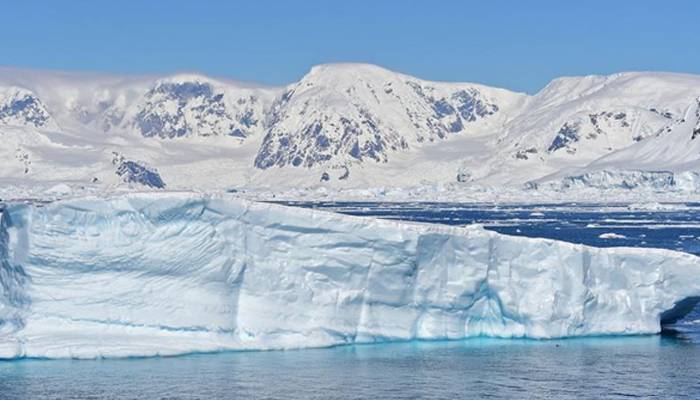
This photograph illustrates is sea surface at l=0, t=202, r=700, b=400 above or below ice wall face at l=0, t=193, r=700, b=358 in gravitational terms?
below

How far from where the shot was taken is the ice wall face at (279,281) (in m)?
31.1

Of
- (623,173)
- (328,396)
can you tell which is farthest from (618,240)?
(623,173)

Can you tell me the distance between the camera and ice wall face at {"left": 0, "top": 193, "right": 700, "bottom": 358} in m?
31.1

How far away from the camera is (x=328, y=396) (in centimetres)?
2669

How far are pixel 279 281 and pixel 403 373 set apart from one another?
14.6ft

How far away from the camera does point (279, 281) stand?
1259 inches

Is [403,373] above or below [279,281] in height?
below

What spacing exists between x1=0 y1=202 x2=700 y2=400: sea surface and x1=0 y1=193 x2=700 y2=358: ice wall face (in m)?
0.52

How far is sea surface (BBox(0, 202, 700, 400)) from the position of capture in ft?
88.8

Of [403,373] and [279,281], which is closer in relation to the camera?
[403,373]

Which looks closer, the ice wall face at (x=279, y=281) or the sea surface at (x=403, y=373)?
the sea surface at (x=403, y=373)

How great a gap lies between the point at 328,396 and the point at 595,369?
21.3 feet

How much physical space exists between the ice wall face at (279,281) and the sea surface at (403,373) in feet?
1.71

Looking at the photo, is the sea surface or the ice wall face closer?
the sea surface
